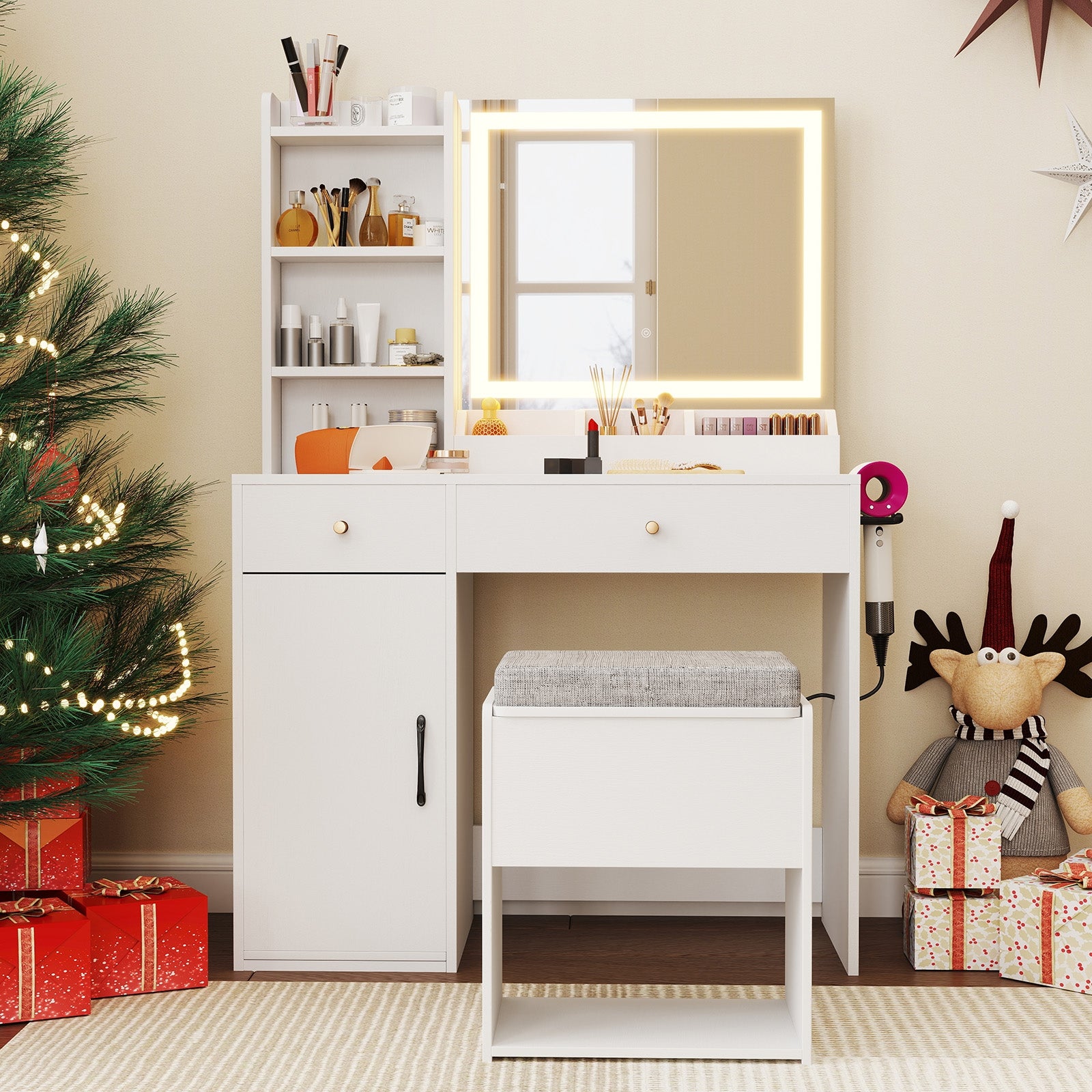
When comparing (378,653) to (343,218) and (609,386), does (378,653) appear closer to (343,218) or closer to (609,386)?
(609,386)

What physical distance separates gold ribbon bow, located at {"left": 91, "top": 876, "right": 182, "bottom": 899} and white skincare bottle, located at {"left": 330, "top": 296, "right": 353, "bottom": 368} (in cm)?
106

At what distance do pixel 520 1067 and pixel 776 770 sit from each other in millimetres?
574

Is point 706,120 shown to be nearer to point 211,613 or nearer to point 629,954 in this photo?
point 211,613

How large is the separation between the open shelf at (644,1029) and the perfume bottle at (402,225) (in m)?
1.49

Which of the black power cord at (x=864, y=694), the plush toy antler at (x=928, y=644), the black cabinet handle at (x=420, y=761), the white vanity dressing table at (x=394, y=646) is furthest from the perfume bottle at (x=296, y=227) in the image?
the plush toy antler at (x=928, y=644)

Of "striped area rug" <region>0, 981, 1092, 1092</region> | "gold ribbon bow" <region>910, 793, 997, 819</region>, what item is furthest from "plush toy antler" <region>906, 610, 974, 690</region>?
"striped area rug" <region>0, 981, 1092, 1092</region>

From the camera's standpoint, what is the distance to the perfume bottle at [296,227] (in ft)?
7.01

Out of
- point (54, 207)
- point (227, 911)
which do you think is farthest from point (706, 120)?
point (227, 911)

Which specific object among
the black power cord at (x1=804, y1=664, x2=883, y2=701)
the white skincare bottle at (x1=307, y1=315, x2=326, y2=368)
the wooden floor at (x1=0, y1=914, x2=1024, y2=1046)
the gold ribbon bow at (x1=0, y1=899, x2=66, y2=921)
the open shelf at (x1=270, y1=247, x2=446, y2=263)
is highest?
the open shelf at (x1=270, y1=247, x2=446, y2=263)

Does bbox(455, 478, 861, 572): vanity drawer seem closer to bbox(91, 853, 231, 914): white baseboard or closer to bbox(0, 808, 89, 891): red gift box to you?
bbox(0, 808, 89, 891): red gift box

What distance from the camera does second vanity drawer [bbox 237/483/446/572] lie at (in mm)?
1808

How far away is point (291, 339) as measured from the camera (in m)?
2.15

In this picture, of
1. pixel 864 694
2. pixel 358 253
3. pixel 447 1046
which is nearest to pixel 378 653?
pixel 447 1046

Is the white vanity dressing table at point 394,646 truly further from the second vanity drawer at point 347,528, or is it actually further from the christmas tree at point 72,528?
the christmas tree at point 72,528
